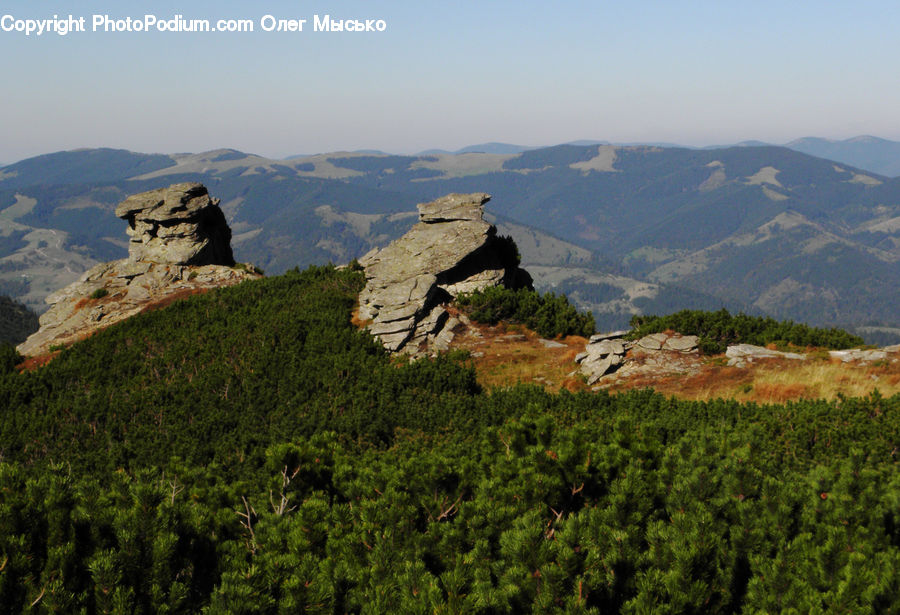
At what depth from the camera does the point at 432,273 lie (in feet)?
102

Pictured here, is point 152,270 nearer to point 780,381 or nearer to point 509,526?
point 780,381

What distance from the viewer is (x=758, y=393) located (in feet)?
62.4

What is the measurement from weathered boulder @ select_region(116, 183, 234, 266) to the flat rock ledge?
3024cm

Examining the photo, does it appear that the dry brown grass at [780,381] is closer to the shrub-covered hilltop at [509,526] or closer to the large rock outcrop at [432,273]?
the shrub-covered hilltop at [509,526]

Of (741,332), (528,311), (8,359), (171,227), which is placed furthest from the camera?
(171,227)

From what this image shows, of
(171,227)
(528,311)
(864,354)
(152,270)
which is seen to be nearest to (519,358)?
(528,311)

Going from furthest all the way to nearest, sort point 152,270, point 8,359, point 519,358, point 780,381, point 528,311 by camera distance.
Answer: point 152,270
point 528,311
point 8,359
point 519,358
point 780,381

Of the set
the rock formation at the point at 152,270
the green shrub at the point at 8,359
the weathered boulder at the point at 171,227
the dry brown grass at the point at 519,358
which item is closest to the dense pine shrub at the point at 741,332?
the dry brown grass at the point at 519,358

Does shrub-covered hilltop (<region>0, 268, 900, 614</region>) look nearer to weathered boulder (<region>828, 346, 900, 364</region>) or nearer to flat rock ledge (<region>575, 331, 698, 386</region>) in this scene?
flat rock ledge (<region>575, 331, 698, 386</region>)

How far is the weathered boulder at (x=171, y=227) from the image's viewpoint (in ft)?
134

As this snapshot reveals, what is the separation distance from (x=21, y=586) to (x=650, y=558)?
646 cm

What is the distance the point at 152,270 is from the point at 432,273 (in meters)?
21.6

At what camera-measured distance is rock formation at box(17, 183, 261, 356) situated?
34438mm

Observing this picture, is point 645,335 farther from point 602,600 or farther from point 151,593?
point 151,593
